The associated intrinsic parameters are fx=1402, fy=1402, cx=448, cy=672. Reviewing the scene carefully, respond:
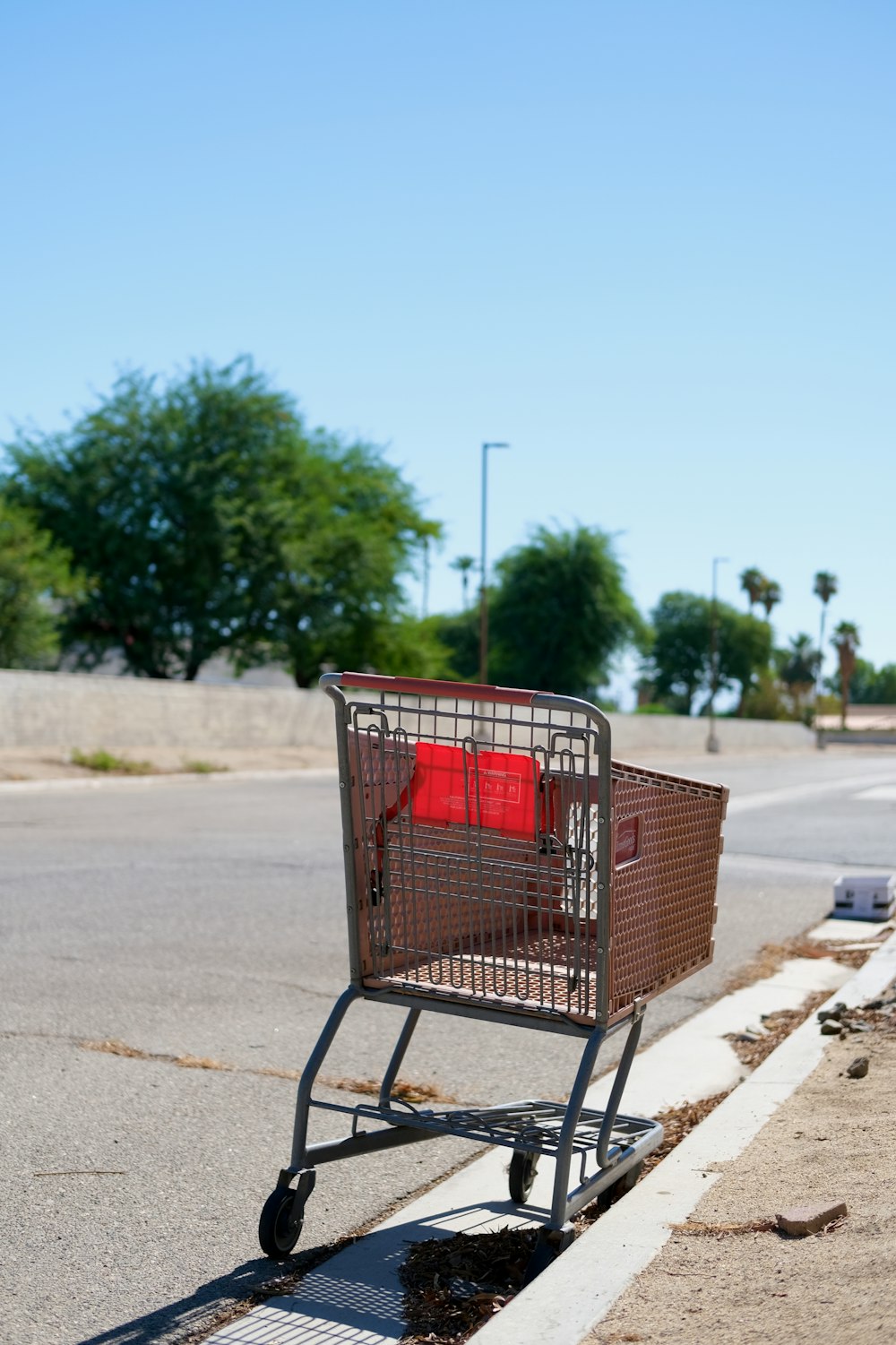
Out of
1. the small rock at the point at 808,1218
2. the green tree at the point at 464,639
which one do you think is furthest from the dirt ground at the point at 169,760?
the green tree at the point at 464,639

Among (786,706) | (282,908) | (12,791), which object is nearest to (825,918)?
(282,908)

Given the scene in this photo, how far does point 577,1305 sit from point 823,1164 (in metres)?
1.19

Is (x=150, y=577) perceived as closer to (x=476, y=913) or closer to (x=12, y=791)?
(x=12, y=791)

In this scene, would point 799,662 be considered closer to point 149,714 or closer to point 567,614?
point 567,614

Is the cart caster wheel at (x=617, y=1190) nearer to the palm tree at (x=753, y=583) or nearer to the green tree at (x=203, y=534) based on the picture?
the green tree at (x=203, y=534)

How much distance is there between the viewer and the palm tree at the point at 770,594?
350 feet

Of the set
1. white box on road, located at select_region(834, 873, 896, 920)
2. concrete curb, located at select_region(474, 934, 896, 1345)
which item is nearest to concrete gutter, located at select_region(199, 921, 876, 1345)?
concrete curb, located at select_region(474, 934, 896, 1345)

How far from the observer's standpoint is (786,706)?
105625 mm

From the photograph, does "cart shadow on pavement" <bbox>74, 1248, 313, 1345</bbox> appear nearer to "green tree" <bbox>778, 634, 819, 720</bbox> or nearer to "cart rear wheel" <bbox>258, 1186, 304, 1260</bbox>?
"cart rear wheel" <bbox>258, 1186, 304, 1260</bbox>

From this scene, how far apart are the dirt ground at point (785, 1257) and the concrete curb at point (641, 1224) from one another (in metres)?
0.05

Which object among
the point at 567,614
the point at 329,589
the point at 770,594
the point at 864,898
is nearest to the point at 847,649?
the point at 770,594

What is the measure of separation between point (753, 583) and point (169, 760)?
272 ft

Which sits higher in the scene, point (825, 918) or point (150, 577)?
point (150, 577)

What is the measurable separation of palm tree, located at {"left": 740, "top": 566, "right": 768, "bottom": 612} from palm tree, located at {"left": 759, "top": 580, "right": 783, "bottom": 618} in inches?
10.3
